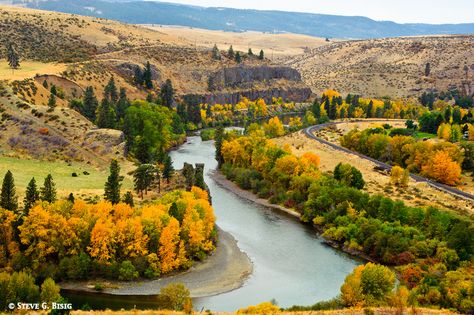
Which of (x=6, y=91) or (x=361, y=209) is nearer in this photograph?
(x=361, y=209)

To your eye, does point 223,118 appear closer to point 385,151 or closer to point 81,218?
point 385,151

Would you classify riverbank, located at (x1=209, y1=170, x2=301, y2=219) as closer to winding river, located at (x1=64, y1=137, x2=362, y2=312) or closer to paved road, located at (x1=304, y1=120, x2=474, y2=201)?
winding river, located at (x1=64, y1=137, x2=362, y2=312)

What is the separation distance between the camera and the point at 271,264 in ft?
251

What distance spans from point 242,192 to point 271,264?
111 ft

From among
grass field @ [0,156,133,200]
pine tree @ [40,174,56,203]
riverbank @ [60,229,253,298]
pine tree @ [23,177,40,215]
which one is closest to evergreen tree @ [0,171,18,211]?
pine tree @ [23,177,40,215]

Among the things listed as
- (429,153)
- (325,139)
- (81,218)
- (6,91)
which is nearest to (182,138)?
(325,139)

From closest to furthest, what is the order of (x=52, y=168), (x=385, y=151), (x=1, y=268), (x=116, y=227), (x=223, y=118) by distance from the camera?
1. (x=1, y=268)
2. (x=116, y=227)
3. (x=52, y=168)
4. (x=385, y=151)
5. (x=223, y=118)

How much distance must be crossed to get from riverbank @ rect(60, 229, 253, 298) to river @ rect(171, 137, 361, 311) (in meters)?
1.20

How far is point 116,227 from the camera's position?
2712 inches

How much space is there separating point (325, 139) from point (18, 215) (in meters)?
95.5

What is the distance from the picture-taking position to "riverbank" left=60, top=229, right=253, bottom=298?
214 feet

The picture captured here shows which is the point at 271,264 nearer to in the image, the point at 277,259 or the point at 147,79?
the point at 277,259

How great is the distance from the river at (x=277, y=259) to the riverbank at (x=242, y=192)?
54.2 inches

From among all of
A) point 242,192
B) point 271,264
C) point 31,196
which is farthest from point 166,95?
point 31,196
